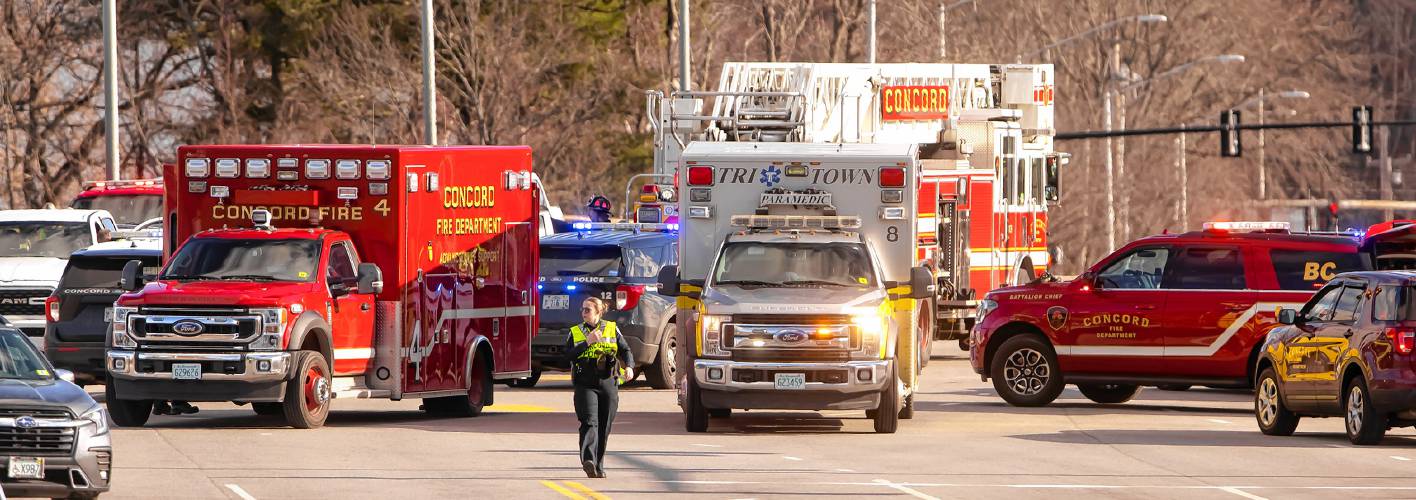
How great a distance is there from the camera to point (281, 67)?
53594mm

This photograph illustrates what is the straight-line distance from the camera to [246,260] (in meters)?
20.7

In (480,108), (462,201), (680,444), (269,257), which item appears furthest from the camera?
(480,108)

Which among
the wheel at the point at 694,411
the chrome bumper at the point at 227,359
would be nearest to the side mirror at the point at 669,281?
the wheel at the point at 694,411

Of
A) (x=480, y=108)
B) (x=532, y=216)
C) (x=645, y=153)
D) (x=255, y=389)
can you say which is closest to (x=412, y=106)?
(x=480, y=108)

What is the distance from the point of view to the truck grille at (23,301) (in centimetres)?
2614

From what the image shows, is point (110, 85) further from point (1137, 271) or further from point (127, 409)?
point (1137, 271)

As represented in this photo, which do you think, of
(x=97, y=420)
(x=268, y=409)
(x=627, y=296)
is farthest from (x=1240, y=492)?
(x=627, y=296)

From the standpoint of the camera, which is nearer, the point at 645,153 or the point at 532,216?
the point at 532,216

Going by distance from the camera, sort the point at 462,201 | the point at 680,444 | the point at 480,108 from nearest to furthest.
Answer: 1. the point at 680,444
2. the point at 462,201
3. the point at 480,108

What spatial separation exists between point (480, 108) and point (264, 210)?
30.9 m

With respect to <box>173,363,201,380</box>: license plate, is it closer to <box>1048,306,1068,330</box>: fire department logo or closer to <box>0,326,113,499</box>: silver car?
<box>0,326,113,499</box>: silver car

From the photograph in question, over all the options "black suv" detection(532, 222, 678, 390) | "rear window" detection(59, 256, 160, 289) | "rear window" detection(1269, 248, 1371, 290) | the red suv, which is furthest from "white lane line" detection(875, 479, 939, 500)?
"rear window" detection(59, 256, 160, 289)

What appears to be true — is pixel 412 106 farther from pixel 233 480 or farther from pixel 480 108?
pixel 233 480

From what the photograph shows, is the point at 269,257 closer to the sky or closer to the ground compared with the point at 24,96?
closer to the ground
